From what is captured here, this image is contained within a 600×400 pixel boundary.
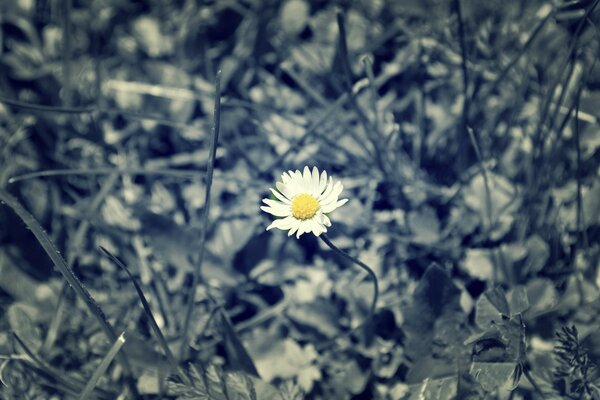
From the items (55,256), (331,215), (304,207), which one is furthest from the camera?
(331,215)

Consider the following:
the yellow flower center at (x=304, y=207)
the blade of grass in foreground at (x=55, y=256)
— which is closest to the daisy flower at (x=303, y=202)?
the yellow flower center at (x=304, y=207)

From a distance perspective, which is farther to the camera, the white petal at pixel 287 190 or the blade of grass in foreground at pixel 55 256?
the white petal at pixel 287 190

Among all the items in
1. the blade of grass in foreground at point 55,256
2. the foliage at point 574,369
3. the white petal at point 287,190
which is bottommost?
the foliage at point 574,369

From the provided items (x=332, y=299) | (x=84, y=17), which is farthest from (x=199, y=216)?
(x=84, y=17)

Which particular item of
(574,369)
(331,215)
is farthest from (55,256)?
(574,369)

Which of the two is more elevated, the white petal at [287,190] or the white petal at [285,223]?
the white petal at [287,190]

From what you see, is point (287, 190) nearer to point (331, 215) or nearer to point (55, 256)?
point (331, 215)

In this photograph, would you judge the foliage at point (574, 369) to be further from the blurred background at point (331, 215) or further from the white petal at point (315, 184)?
the white petal at point (315, 184)
